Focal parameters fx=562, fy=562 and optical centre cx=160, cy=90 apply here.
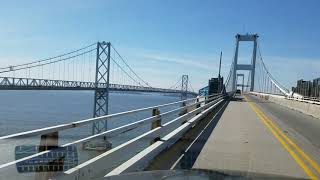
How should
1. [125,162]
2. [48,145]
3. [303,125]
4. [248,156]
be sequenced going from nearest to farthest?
[48,145], [125,162], [248,156], [303,125]


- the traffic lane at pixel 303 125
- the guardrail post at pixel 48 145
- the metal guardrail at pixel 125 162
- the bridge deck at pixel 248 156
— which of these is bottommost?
the traffic lane at pixel 303 125

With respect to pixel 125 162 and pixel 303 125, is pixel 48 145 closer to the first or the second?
pixel 125 162

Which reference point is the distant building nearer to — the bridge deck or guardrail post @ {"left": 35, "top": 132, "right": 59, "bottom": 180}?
the bridge deck

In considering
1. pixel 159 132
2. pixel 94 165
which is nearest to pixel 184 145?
pixel 159 132

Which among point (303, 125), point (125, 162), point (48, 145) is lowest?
point (303, 125)

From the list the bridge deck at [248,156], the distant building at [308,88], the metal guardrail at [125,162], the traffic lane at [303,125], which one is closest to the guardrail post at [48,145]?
the metal guardrail at [125,162]

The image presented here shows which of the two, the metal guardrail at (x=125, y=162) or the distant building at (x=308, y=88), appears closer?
the metal guardrail at (x=125, y=162)

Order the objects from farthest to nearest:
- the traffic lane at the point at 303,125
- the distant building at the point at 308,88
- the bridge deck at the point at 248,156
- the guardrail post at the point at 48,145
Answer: the distant building at the point at 308,88 → the traffic lane at the point at 303,125 → the bridge deck at the point at 248,156 → the guardrail post at the point at 48,145

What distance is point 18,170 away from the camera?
6348 millimetres

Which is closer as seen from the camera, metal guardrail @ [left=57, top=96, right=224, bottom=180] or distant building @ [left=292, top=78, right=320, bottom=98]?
metal guardrail @ [left=57, top=96, right=224, bottom=180]

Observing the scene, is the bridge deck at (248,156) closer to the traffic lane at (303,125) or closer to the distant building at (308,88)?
the traffic lane at (303,125)

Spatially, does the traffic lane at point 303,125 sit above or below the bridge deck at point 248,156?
below

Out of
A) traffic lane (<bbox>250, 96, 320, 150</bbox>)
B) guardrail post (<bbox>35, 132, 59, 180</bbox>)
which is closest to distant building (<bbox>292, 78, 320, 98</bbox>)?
traffic lane (<bbox>250, 96, 320, 150</bbox>)

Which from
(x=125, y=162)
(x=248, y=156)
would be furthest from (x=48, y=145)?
(x=248, y=156)
